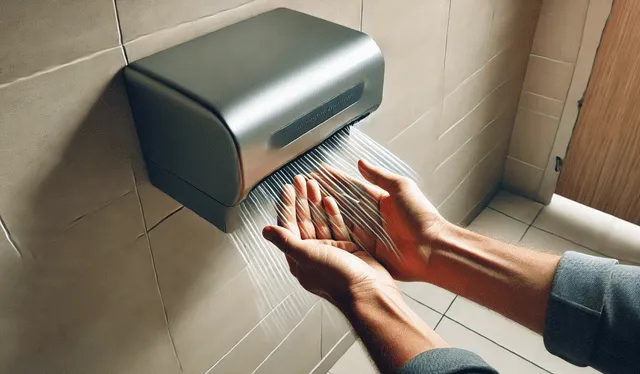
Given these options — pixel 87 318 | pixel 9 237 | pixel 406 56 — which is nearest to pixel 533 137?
pixel 406 56

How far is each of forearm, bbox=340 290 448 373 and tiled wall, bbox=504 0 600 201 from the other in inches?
47.7

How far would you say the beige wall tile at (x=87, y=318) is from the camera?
68cm

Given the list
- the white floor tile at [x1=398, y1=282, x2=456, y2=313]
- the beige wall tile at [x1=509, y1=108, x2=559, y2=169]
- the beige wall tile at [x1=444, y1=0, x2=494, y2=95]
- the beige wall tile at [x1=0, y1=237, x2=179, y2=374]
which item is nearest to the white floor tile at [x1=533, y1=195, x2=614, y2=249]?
the beige wall tile at [x1=509, y1=108, x2=559, y2=169]

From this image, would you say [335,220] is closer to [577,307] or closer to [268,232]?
[268,232]

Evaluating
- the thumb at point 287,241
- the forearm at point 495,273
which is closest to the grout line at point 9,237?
the thumb at point 287,241

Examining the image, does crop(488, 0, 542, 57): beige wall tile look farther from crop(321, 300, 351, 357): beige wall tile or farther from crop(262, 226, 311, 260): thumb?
crop(262, 226, 311, 260): thumb

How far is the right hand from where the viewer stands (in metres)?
0.92

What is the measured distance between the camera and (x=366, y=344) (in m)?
0.77

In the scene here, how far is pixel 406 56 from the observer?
1.16m

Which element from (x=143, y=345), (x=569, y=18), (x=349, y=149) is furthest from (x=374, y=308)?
(x=569, y=18)

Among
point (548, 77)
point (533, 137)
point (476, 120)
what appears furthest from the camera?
point (533, 137)

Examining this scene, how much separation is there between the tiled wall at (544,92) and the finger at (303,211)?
3.95ft

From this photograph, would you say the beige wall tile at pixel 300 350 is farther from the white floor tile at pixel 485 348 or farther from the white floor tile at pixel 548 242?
the white floor tile at pixel 548 242

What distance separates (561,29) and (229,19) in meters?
1.26
